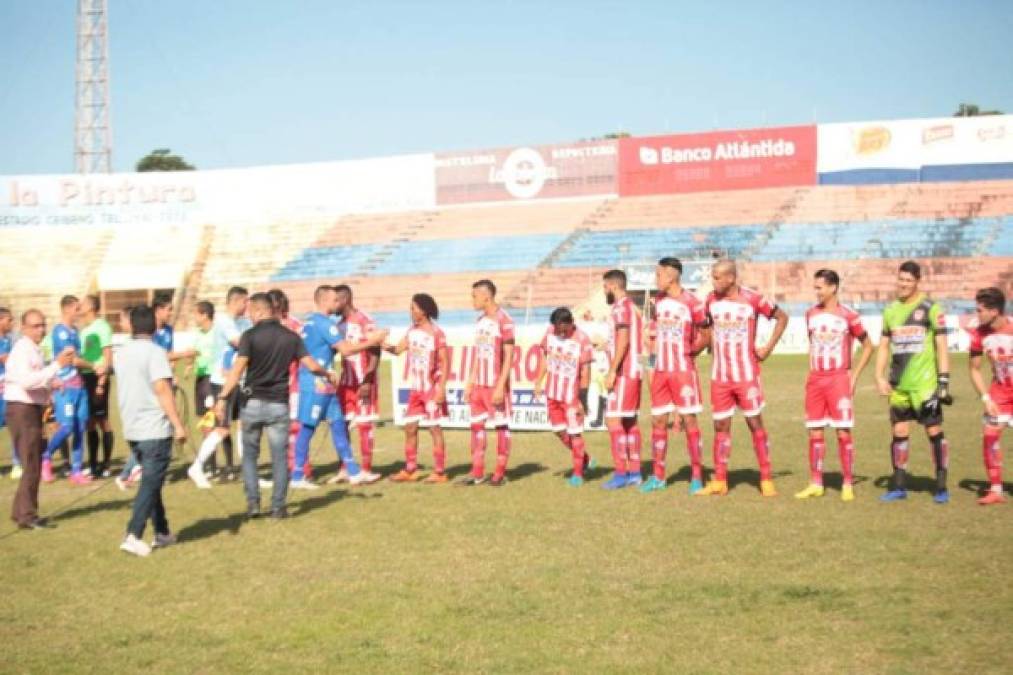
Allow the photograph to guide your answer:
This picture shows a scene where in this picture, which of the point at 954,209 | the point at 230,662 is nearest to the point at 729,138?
the point at 954,209

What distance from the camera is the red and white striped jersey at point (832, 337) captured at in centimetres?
1188

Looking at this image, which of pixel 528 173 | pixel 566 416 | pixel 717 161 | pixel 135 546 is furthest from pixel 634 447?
pixel 528 173

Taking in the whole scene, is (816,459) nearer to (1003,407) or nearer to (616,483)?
(1003,407)

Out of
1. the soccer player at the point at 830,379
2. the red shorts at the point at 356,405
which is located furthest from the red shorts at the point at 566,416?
the soccer player at the point at 830,379

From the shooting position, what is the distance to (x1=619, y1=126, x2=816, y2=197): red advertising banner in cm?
5203

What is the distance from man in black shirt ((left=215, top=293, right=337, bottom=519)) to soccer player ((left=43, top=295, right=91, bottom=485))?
452cm

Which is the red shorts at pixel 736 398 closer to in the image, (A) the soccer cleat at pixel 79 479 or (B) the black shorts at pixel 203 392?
(B) the black shorts at pixel 203 392

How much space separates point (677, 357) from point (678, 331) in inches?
12.4

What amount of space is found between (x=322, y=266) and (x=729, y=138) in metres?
22.2

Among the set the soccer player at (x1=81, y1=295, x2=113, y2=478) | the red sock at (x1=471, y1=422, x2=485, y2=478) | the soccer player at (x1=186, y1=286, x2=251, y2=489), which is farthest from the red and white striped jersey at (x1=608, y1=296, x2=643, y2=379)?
the soccer player at (x1=81, y1=295, x2=113, y2=478)

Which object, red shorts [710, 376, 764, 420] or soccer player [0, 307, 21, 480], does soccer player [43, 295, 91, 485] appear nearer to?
soccer player [0, 307, 21, 480]

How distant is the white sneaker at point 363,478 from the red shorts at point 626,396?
3.51m

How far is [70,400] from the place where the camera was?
15180 mm

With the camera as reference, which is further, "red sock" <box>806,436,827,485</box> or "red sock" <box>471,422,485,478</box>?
"red sock" <box>471,422,485,478</box>
